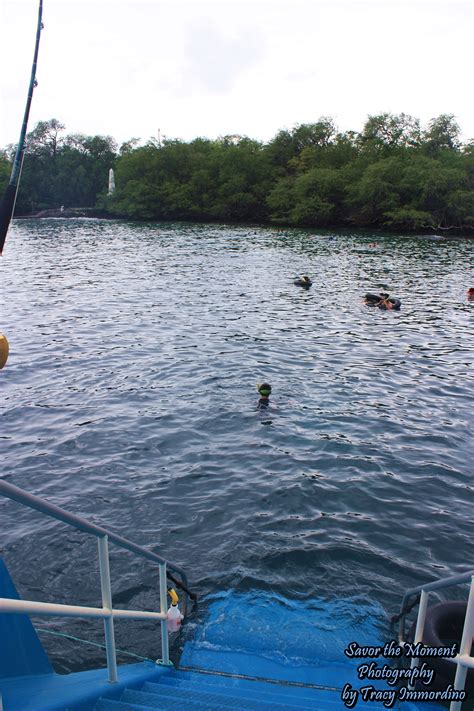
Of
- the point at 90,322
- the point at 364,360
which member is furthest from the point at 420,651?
the point at 90,322

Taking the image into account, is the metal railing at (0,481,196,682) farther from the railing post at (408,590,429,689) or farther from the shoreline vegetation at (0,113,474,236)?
the shoreline vegetation at (0,113,474,236)

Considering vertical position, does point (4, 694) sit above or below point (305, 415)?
above

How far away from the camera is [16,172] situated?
16.8 ft

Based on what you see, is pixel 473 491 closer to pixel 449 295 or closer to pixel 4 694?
pixel 4 694

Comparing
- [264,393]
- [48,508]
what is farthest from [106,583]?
[264,393]

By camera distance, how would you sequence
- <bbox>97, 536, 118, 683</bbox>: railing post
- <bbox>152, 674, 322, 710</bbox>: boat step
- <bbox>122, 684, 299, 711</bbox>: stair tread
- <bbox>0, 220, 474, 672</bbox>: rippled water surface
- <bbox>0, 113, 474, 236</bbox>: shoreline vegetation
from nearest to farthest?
<bbox>97, 536, 118, 683</bbox>: railing post < <bbox>122, 684, 299, 711</bbox>: stair tread < <bbox>152, 674, 322, 710</bbox>: boat step < <bbox>0, 220, 474, 672</bbox>: rippled water surface < <bbox>0, 113, 474, 236</bbox>: shoreline vegetation

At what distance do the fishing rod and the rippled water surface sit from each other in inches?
183

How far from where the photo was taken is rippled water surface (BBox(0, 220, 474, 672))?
7.84 m

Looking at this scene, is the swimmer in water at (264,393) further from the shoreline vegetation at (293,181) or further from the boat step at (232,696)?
the shoreline vegetation at (293,181)

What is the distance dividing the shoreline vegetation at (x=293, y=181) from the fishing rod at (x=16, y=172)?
5862cm

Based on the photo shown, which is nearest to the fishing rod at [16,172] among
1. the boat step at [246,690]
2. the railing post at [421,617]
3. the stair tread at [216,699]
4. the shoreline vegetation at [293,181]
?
the stair tread at [216,699]

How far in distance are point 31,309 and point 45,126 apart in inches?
4193

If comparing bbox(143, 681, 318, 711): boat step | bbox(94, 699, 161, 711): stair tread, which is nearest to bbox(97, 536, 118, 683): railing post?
bbox(94, 699, 161, 711): stair tread

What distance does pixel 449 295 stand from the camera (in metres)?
26.8
